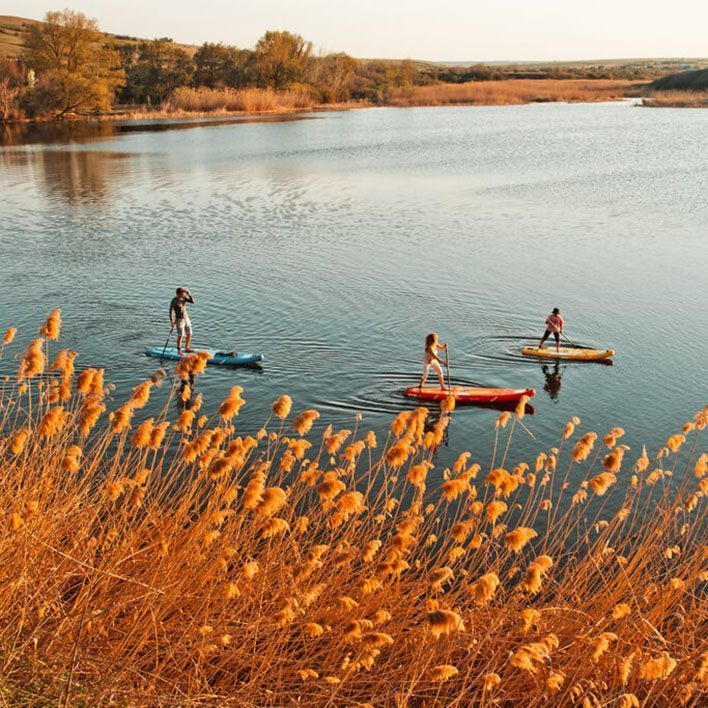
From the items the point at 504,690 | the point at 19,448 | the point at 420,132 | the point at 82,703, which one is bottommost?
the point at 504,690

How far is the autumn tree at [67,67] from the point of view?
3976 inches

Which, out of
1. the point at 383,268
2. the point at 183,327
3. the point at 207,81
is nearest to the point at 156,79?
the point at 207,81

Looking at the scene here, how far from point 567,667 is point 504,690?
0.62 metres

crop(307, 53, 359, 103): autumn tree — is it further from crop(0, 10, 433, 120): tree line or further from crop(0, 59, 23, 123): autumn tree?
crop(0, 59, 23, 123): autumn tree

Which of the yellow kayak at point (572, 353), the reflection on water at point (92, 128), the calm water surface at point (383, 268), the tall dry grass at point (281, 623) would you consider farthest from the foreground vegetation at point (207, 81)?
the tall dry grass at point (281, 623)

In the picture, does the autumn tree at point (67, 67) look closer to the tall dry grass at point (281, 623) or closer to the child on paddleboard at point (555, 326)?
the child on paddleboard at point (555, 326)

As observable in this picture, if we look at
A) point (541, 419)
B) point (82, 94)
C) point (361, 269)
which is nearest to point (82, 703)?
point (541, 419)

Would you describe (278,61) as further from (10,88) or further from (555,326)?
(555,326)

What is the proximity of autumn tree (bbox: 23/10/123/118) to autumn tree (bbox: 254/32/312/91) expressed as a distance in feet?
82.2

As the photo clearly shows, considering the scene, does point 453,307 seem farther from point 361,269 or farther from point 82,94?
point 82,94

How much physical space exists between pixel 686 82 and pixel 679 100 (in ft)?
47.7

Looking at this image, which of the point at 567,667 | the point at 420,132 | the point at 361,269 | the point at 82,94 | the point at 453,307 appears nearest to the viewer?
the point at 567,667

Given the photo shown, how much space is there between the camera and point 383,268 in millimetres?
32281

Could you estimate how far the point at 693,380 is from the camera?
20.4 metres
